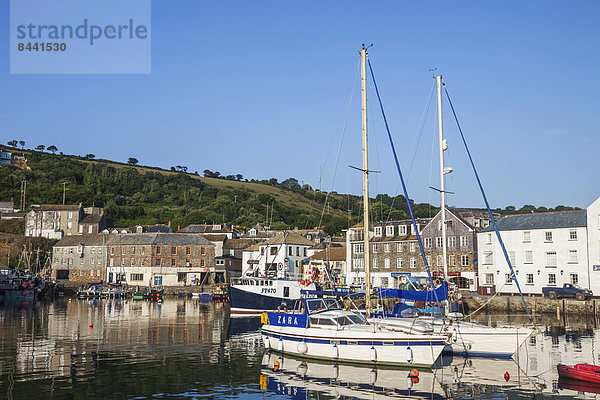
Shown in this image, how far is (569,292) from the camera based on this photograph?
60250 mm

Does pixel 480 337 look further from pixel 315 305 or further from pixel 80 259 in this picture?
pixel 80 259

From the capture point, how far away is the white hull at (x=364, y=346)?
27328mm

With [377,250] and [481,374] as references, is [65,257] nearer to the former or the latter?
[377,250]

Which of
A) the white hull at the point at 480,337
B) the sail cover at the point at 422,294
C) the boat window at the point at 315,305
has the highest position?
the boat window at the point at 315,305

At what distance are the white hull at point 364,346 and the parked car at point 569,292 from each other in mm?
39222

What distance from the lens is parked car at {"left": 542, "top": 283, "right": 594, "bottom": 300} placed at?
58862 mm

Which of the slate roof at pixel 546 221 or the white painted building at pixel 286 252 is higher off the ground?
the slate roof at pixel 546 221

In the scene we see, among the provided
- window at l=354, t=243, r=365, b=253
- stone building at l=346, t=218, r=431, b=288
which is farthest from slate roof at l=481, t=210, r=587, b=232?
window at l=354, t=243, r=365, b=253

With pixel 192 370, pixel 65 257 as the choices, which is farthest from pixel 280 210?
pixel 192 370

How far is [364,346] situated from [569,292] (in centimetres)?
4153

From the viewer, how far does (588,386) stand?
24.9 meters

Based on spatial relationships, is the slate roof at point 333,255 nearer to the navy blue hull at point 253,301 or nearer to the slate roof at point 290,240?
the slate roof at point 290,240

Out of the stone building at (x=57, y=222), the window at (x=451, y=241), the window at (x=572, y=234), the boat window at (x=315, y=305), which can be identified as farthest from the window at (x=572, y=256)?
the stone building at (x=57, y=222)

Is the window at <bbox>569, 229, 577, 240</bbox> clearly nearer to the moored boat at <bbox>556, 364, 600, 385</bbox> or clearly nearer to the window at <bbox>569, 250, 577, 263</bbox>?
the window at <bbox>569, 250, 577, 263</bbox>
